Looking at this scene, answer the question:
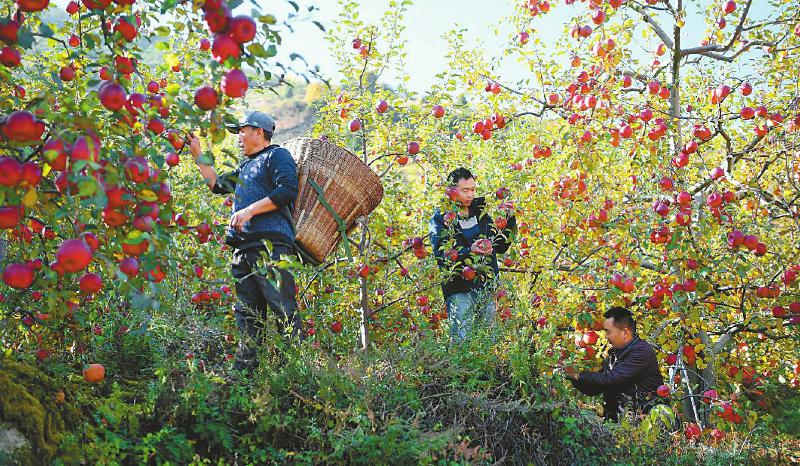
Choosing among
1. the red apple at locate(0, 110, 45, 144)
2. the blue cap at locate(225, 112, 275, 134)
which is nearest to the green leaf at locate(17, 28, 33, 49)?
the red apple at locate(0, 110, 45, 144)

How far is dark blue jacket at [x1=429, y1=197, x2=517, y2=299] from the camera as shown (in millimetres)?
4328

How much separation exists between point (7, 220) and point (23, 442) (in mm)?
753

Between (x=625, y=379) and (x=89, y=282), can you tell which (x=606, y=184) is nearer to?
(x=625, y=379)

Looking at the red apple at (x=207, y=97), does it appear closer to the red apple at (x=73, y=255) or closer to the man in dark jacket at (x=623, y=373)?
the red apple at (x=73, y=255)

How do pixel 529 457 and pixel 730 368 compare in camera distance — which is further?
pixel 730 368

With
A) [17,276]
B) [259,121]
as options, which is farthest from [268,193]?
[17,276]

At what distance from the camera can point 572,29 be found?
4.71m

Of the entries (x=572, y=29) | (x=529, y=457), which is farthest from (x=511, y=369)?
(x=572, y=29)

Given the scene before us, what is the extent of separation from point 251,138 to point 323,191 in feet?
1.52

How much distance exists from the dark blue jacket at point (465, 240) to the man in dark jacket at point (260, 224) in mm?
1159

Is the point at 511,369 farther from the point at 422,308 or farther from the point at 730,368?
the point at 730,368

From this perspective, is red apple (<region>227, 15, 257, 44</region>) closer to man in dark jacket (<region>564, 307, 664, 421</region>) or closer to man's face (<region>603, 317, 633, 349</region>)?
man in dark jacket (<region>564, 307, 664, 421</region>)

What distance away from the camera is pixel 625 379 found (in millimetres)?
4133

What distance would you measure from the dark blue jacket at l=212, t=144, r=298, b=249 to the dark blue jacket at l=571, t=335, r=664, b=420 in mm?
1907
